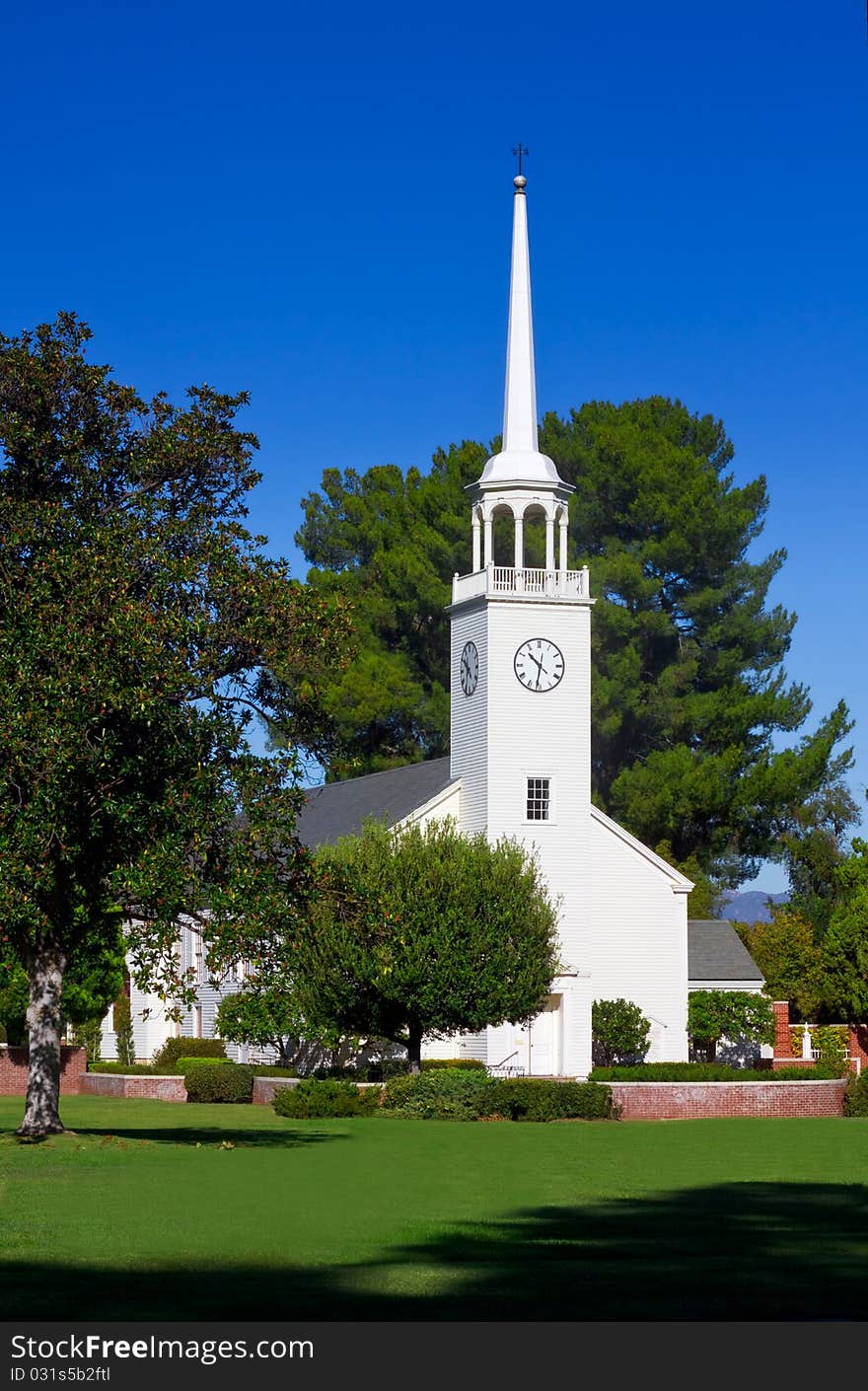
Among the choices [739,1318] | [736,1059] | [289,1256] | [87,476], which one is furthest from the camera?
[736,1059]

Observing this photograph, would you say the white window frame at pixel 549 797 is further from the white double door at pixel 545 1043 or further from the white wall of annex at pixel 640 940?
the white double door at pixel 545 1043

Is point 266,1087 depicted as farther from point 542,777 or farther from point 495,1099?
point 542,777

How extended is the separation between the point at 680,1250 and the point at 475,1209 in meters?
4.11

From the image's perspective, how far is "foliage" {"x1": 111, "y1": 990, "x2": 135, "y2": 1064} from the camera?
63625 mm

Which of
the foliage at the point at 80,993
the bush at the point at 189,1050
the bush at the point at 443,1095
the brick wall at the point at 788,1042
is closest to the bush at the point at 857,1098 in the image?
the bush at the point at 443,1095

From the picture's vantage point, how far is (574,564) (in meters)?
77.5

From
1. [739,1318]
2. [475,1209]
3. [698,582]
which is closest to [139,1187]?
[475,1209]

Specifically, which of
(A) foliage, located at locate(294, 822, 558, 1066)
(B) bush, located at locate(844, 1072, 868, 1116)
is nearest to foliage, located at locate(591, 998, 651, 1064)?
(A) foliage, located at locate(294, 822, 558, 1066)

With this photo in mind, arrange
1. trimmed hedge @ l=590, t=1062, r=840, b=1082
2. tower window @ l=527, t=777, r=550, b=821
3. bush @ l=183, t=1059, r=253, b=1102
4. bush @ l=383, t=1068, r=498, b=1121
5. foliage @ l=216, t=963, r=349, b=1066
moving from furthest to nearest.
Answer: tower window @ l=527, t=777, r=550, b=821
bush @ l=183, t=1059, r=253, b=1102
foliage @ l=216, t=963, r=349, b=1066
trimmed hedge @ l=590, t=1062, r=840, b=1082
bush @ l=383, t=1068, r=498, b=1121

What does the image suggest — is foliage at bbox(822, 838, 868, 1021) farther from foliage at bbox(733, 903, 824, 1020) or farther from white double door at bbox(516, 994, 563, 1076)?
white double door at bbox(516, 994, 563, 1076)

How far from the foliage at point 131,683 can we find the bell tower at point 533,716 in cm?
2288

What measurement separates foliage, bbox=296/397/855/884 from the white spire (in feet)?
46.8

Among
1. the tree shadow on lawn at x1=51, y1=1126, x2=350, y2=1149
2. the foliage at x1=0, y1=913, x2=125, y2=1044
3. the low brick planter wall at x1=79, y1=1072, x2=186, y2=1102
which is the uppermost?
the foliage at x1=0, y1=913, x2=125, y2=1044

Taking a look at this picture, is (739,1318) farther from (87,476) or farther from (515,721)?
(515,721)
